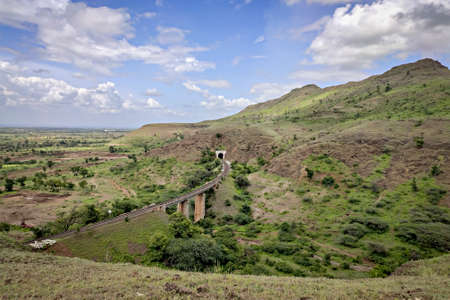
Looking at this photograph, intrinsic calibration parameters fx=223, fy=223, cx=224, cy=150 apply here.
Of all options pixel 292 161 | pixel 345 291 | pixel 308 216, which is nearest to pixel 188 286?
pixel 345 291

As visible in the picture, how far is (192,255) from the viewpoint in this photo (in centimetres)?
2433

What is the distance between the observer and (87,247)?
992 inches

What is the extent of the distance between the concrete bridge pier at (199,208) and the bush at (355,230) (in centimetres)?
2581

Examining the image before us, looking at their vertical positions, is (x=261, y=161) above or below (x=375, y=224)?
above

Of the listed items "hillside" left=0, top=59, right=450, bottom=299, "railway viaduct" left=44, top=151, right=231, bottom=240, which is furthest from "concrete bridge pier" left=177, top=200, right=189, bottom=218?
"hillside" left=0, top=59, right=450, bottom=299

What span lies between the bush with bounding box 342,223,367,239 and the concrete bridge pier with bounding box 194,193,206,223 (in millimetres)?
25812

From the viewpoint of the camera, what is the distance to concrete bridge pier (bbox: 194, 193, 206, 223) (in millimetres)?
45531

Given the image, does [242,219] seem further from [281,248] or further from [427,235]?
[427,235]

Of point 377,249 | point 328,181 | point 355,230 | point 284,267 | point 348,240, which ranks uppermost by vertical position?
point 328,181

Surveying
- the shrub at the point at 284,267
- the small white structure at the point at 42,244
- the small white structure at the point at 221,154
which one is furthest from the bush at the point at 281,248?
the small white structure at the point at 221,154

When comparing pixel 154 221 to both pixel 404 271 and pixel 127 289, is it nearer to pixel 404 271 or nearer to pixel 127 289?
pixel 127 289

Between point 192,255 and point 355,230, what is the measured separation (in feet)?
73.7

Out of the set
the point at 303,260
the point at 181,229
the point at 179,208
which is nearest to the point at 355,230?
the point at 303,260

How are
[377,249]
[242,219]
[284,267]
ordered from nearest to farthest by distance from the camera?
[284,267] → [377,249] → [242,219]
